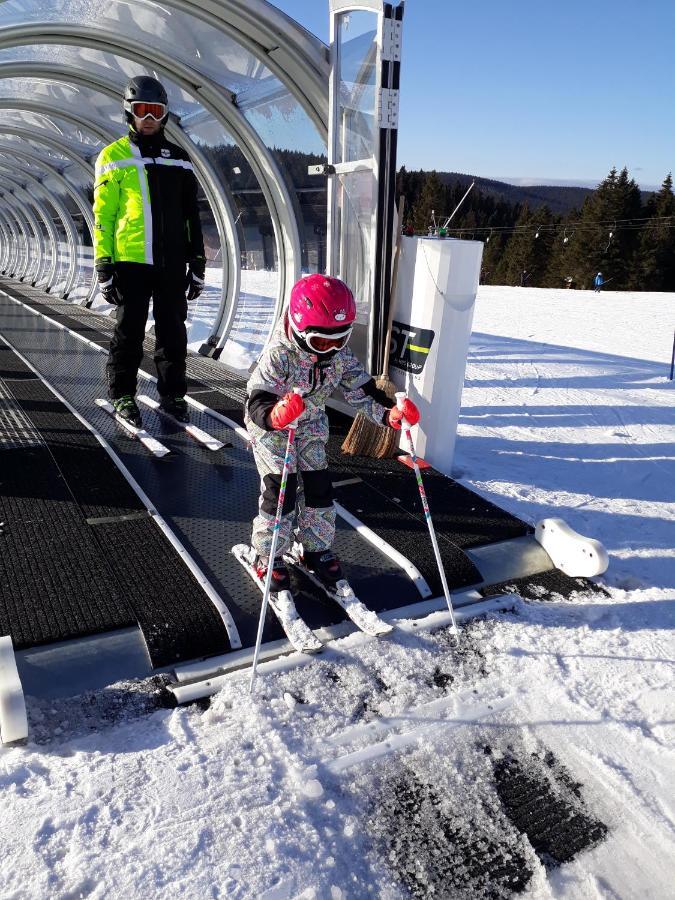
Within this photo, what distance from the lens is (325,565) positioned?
3461mm

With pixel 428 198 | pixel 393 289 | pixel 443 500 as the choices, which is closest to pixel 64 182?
pixel 393 289

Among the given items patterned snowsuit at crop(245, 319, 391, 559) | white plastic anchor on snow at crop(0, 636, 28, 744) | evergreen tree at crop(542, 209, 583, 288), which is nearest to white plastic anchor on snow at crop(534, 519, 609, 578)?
patterned snowsuit at crop(245, 319, 391, 559)

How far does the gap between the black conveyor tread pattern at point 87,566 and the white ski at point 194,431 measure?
806 mm

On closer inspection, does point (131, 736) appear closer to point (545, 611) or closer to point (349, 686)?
point (349, 686)

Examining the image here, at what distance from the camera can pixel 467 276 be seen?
4.79 meters

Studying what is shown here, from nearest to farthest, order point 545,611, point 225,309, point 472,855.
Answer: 1. point 472,855
2. point 545,611
3. point 225,309

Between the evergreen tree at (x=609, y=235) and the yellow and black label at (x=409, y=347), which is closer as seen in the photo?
the yellow and black label at (x=409, y=347)

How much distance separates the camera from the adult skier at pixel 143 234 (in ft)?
17.2

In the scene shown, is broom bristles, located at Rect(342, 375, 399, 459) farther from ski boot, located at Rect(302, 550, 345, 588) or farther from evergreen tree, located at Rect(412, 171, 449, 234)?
evergreen tree, located at Rect(412, 171, 449, 234)

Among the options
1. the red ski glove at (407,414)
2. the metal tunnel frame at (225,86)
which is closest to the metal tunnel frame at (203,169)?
the metal tunnel frame at (225,86)

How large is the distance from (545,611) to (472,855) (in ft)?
4.99

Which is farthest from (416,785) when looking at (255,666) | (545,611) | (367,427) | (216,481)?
(367,427)

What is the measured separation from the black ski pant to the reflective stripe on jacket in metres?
0.14

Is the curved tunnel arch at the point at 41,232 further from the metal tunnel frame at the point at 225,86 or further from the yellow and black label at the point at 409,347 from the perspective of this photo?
the yellow and black label at the point at 409,347
